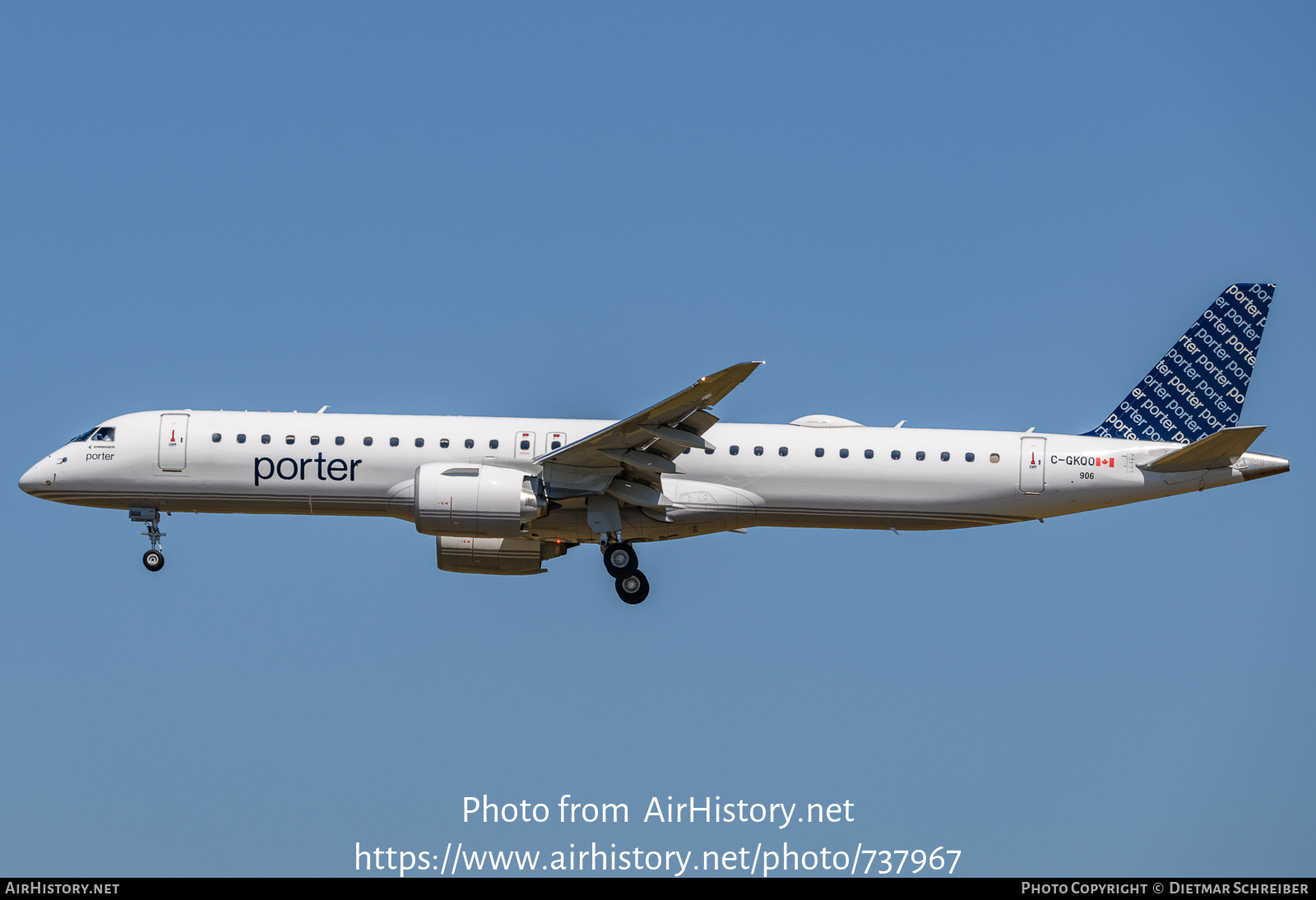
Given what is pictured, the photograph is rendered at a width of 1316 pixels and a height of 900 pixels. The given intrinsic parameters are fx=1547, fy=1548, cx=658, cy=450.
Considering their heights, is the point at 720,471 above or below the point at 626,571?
above

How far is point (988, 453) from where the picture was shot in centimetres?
3434

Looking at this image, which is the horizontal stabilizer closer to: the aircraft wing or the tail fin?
the tail fin

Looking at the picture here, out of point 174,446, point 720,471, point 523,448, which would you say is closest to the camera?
point 720,471

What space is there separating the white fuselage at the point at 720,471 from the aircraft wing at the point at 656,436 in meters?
1.09


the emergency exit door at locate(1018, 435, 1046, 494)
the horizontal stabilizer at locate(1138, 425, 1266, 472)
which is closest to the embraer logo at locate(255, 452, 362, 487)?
the emergency exit door at locate(1018, 435, 1046, 494)

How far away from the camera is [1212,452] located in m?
33.4

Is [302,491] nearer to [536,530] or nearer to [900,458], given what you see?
[536,530]

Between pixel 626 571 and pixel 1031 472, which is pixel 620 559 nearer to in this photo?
pixel 626 571

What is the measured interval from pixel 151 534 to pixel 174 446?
7.36ft

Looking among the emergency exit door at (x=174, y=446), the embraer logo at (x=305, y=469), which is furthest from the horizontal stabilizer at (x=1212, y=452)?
the emergency exit door at (x=174, y=446)

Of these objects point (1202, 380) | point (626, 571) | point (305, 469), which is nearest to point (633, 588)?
point (626, 571)

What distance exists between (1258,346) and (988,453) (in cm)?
735

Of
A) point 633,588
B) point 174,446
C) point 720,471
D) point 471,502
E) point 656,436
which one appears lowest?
point 633,588

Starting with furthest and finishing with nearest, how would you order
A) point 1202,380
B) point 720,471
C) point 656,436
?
point 1202,380
point 720,471
point 656,436
